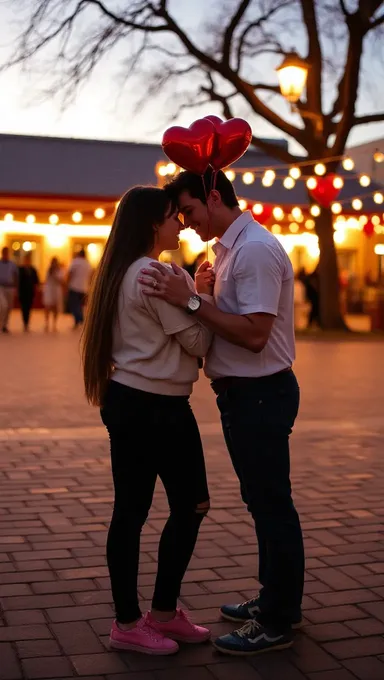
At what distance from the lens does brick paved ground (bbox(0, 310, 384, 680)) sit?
3.59 m

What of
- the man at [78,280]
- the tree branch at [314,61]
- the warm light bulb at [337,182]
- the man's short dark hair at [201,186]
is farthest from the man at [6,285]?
the man's short dark hair at [201,186]

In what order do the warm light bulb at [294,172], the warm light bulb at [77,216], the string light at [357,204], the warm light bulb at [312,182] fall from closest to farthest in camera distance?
the warm light bulb at [312,182]
the warm light bulb at [294,172]
the string light at [357,204]
the warm light bulb at [77,216]

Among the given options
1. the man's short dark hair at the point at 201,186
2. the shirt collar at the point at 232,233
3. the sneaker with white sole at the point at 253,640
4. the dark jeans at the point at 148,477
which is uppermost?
the man's short dark hair at the point at 201,186

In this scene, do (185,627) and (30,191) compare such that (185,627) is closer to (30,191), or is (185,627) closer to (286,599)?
(286,599)

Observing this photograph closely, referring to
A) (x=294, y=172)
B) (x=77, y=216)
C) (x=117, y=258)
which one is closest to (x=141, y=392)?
(x=117, y=258)

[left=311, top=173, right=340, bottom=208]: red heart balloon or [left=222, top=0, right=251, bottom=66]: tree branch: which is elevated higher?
[left=222, top=0, right=251, bottom=66]: tree branch

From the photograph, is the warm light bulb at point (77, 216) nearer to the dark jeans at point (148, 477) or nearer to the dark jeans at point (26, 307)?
the dark jeans at point (26, 307)

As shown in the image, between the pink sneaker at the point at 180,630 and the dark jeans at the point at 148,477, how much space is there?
10 centimetres

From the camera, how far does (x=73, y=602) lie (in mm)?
4176

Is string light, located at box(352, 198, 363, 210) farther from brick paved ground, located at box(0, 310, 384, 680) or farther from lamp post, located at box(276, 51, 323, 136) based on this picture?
brick paved ground, located at box(0, 310, 384, 680)

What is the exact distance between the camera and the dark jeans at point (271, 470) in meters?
3.64

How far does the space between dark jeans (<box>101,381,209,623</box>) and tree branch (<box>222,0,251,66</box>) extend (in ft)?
62.9

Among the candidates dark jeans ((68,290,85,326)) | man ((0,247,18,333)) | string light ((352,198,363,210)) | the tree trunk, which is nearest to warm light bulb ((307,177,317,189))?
the tree trunk

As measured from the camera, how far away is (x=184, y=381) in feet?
12.0
